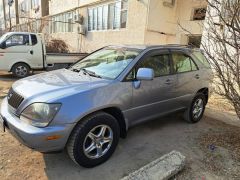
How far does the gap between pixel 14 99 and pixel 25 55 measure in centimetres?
663

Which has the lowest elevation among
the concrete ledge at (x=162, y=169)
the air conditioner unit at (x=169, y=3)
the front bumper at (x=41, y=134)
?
the concrete ledge at (x=162, y=169)

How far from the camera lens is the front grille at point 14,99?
2.92m

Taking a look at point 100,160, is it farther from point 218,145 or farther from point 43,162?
point 218,145

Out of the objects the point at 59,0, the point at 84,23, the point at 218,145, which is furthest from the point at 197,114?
the point at 59,0

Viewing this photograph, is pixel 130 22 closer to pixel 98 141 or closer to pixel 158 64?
pixel 158 64

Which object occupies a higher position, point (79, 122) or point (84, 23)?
point (84, 23)

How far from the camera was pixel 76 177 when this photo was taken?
2.91 metres

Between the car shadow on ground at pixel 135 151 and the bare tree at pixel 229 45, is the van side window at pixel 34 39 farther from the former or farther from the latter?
the bare tree at pixel 229 45

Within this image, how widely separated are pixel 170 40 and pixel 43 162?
30.8 feet

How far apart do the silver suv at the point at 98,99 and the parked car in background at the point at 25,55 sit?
5.31 meters

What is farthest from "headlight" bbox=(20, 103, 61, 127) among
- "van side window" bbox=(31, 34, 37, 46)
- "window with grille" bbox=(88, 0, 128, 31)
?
"window with grille" bbox=(88, 0, 128, 31)

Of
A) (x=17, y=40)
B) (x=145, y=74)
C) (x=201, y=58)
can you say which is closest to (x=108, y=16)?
(x=17, y=40)

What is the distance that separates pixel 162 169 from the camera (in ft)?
9.64

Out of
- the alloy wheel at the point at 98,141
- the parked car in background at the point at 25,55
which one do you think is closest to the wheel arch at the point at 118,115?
the alloy wheel at the point at 98,141
